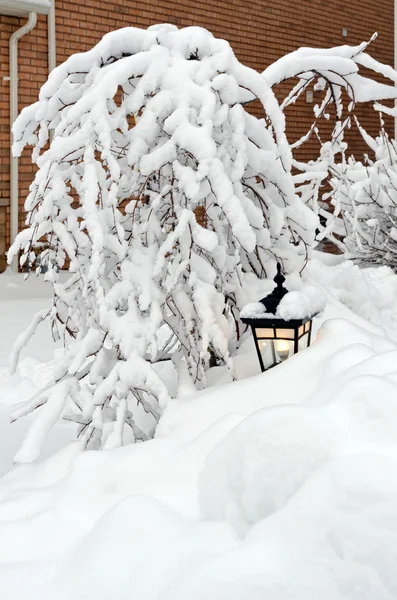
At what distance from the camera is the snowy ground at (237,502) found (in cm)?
188

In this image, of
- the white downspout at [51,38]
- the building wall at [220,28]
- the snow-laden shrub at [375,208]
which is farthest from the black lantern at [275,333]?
the white downspout at [51,38]

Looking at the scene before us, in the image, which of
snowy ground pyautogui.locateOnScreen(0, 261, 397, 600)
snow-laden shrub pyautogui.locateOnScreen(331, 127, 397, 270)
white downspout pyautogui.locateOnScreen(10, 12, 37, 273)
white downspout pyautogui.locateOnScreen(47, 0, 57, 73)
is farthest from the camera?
white downspout pyautogui.locateOnScreen(47, 0, 57, 73)

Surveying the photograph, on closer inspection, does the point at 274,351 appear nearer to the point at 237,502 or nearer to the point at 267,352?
the point at 267,352

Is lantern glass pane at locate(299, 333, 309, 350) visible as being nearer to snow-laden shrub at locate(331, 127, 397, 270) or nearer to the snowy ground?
the snowy ground

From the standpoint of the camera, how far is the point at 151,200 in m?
3.20

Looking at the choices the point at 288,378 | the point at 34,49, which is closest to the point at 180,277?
the point at 288,378

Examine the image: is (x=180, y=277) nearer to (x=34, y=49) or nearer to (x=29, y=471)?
(x=29, y=471)

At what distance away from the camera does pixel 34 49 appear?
8.90m

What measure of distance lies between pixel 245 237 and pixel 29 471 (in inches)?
47.9

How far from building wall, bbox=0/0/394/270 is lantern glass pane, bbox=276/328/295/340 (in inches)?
249

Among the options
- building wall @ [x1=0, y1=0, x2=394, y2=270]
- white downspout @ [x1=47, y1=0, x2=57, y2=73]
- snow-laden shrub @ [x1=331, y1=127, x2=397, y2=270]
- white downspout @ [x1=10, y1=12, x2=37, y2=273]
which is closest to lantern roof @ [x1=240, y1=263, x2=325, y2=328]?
snow-laden shrub @ [x1=331, y1=127, x2=397, y2=270]

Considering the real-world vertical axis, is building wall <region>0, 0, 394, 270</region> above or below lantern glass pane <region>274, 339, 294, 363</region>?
above

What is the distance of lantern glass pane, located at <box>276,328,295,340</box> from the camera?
295 centimetres

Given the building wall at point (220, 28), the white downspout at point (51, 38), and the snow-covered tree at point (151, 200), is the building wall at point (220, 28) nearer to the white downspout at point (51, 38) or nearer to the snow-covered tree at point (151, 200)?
the white downspout at point (51, 38)
